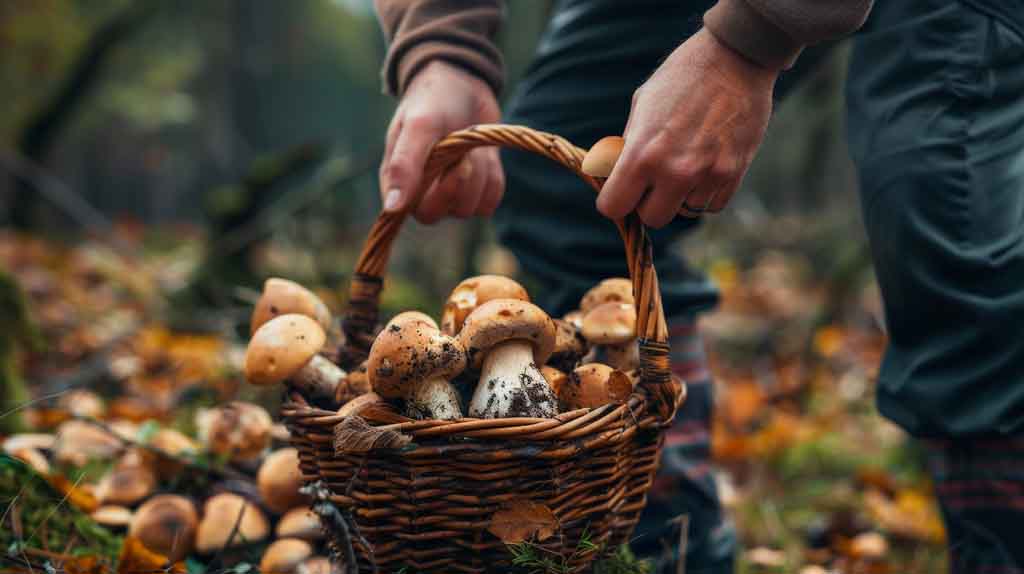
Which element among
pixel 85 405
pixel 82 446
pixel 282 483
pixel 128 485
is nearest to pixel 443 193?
pixel 282 483

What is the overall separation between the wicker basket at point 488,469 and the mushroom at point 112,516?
1.99 ft

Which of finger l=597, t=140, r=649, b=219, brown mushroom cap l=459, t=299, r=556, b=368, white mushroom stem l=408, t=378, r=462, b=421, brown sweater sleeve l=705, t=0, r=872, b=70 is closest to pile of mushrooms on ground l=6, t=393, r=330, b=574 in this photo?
white mushroom stem l=408, t=378, r=462, b=421

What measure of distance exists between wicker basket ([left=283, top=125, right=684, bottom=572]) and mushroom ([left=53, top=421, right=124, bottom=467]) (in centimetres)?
87

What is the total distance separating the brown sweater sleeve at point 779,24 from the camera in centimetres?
117

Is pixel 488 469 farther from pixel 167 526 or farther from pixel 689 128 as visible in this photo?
pixel 167 526

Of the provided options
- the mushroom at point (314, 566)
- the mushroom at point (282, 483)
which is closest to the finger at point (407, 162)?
the mushroom at point (282, 483)

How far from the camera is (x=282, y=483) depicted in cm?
161

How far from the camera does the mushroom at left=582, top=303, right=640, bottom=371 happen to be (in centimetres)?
143

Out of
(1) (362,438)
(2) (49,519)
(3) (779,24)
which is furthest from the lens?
(2) (49,519)

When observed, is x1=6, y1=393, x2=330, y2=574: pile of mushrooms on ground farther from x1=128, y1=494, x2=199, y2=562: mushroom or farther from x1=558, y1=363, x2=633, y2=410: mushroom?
x1=558, y1=363, x2=633, y2=410: mushroom

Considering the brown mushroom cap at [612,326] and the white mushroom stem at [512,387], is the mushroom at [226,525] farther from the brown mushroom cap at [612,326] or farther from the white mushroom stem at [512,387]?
the brown mushroom cap at [612,326]

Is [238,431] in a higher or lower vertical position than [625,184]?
lower

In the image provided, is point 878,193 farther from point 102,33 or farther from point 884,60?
→ point 102,33

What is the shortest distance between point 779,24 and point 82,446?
182cm
